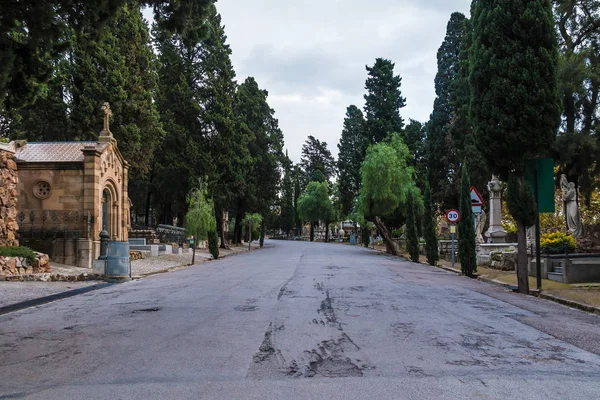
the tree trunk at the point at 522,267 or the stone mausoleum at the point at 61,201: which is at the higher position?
the stone mausoleum at the point at 61,201

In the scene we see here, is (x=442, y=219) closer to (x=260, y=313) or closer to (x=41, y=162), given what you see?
(x=41, y=162)

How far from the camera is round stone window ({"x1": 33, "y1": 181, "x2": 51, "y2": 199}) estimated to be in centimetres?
2316

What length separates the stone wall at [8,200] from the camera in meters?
20.1

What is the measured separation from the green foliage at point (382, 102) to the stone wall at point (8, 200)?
35.0m

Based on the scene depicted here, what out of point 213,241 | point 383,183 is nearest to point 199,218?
point 213,241

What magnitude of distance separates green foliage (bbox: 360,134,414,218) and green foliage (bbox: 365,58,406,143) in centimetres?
1131

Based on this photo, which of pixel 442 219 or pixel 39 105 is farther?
pixel 442 219

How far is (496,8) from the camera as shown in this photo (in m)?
13.9

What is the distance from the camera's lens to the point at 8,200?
20703mm

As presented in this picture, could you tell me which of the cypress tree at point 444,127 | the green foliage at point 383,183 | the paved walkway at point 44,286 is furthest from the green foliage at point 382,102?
the paved walkway at point 44,286

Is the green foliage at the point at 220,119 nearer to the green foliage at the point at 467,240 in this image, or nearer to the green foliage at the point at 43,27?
the green foliage at the point at 467,240

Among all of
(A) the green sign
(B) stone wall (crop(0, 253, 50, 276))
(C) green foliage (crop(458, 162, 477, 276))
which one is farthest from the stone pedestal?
(B) stone wall (crop(0, 253, 50, 276))

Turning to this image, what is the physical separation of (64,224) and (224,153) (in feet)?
74.1

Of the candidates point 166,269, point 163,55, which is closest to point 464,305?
point 166,269
